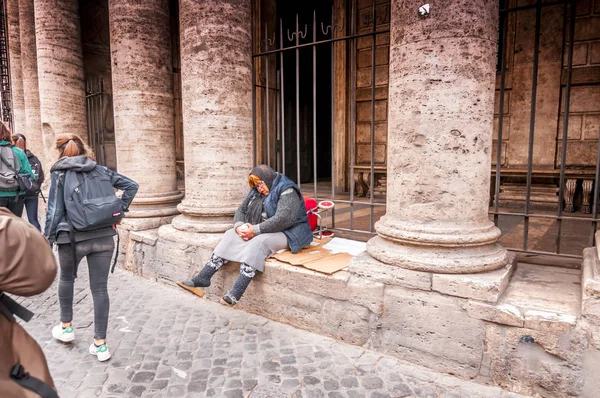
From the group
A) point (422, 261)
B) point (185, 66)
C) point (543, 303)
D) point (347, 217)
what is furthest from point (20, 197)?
point (543, 303)

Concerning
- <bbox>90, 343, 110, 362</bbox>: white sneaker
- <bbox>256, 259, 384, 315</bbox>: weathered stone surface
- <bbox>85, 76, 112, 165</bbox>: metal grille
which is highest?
<bbox>85, 76, 112, 165</bbox>: metal grille

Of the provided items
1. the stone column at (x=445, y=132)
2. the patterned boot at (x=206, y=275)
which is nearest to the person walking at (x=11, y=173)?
the patterned boot at (x=206, y=275)

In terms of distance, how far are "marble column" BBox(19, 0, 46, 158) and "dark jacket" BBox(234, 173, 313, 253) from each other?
7.92 meters

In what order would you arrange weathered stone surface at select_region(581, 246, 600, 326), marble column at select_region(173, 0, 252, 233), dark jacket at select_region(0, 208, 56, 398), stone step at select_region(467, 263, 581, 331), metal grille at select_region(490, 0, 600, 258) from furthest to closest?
metal grille at select_region(490, 0, 600, 258) → marble column at select_region(173, 0, 252, 233) → stone step at select_region(467, 263, 581, 331) → weathered stone surface at select_region(581, 246, 600, 326) → dark jacket at select_region(0, 208, 56, 398)

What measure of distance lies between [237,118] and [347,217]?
284 centimetres

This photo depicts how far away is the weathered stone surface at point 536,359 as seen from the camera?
8.31 ft

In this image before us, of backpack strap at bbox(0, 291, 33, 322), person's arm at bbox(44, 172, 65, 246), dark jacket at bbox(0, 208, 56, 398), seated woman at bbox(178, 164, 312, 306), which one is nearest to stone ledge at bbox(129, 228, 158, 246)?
seated woman at bbox(178, 164, 312, 306)

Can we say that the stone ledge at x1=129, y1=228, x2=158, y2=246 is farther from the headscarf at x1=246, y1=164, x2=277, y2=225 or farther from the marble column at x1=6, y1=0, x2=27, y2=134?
the marble column at x1=6, y1=0, x2=27, y2=134

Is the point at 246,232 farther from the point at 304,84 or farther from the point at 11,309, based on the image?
the point at 304,84

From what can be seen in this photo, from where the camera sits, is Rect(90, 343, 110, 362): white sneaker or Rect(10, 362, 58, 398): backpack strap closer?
Rect(10, 362, 58, 398): backpack strap

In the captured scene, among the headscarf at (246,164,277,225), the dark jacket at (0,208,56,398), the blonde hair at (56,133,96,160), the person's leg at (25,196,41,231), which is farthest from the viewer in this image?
the person's leg at (25,196,41,231)

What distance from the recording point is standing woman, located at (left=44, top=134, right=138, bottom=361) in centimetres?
313

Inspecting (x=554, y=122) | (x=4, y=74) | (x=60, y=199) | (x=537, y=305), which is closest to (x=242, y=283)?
(x=60, y=199)

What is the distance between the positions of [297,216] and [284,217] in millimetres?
210
